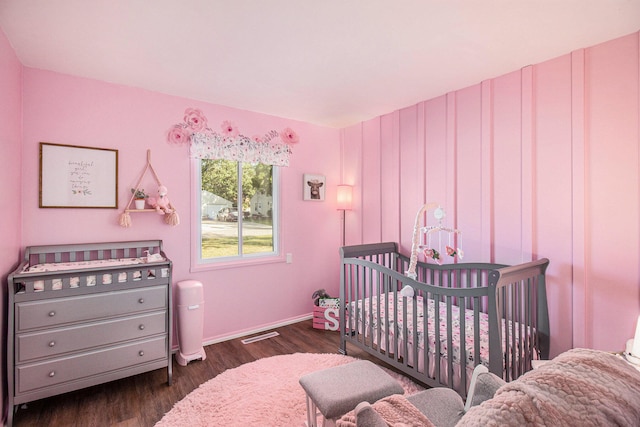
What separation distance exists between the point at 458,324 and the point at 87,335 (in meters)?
2.61

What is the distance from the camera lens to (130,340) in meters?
2.18

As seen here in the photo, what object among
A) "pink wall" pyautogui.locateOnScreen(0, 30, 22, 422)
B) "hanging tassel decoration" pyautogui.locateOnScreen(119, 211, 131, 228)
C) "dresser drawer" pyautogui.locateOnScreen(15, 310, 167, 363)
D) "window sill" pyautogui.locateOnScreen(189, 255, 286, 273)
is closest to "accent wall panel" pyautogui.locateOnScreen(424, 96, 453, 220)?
"window sill" pyautogui.locateOnScreen(189, 255, 286, 273)

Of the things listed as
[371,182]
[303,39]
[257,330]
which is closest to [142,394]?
[257,330]

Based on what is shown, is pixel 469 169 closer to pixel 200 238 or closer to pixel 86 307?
pixel 200 238

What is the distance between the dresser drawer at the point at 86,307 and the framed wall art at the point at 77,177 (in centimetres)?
81

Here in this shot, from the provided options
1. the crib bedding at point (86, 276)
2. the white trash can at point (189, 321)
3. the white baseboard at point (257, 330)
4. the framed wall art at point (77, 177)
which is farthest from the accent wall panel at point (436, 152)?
the framed wall art at point (77, 177)

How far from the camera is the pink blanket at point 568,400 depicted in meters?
0.60

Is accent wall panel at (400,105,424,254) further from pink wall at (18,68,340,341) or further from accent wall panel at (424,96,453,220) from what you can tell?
pink wall at (18,68,340,341)

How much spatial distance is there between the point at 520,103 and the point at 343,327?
7.89 ft

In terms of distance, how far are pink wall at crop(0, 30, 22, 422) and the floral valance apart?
1.02 meters

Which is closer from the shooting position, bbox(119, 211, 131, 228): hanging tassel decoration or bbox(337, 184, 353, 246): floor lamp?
bbox(119, 211, 131, 228): hanging tassel decoration

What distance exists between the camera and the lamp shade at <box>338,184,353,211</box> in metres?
3.78

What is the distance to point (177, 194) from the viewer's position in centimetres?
284

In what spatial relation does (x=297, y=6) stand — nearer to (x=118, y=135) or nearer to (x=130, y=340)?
(x=118, y=135)
